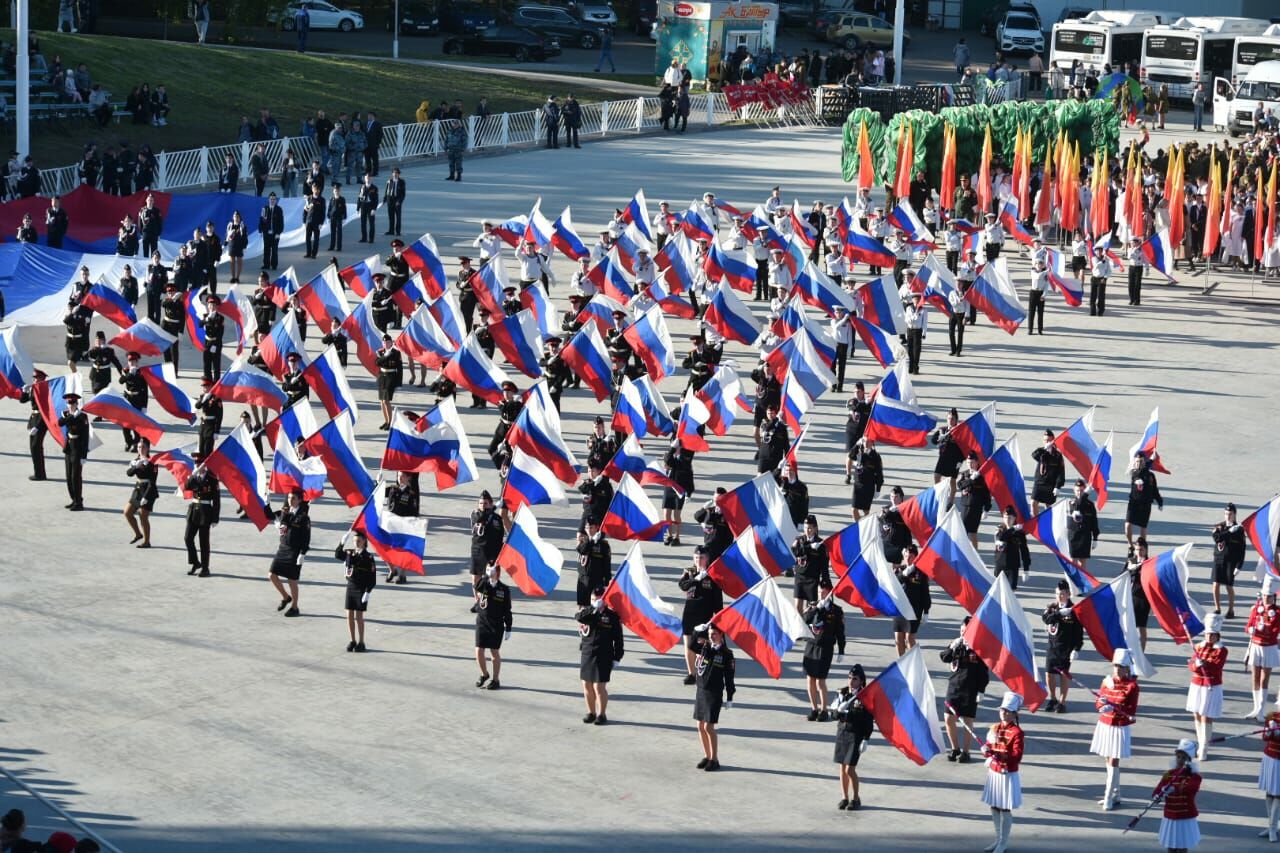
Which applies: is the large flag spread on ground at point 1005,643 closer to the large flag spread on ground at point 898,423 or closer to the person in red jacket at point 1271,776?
the person in red jacket at point 1271,776

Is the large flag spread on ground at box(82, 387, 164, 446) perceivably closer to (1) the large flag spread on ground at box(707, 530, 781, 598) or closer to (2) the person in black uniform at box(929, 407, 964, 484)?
(1) the large flag spread on ground at box(707, 530, 781, 598)

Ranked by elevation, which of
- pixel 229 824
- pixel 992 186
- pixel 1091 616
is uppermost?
pixel 992 186

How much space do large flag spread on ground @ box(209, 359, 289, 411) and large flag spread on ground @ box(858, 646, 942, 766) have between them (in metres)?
11.2

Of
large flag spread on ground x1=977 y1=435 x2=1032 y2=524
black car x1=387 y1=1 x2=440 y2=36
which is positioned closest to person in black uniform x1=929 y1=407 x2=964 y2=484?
large flag spread on ground x1=977 y1=435 x2=1032 y2=524

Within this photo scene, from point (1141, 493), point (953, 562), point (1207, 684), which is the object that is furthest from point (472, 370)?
point (1207, 684)

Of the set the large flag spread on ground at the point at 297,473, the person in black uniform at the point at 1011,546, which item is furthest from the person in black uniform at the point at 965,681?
the large flag spread on ground at the point at 297,473

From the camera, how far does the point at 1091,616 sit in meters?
18.8

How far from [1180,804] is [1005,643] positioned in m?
2.72

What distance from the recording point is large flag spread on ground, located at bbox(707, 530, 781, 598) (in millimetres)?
19953

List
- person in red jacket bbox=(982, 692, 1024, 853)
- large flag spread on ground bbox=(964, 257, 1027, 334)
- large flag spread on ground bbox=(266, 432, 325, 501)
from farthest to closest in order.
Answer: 1. large flag spread on ground bbox=(964, 257, 1027, 334)
2. large flag spread on ground bbox=(266, 432, 325, 501)
3. person in red jacket bbox=(982, 692, 1024, 853)

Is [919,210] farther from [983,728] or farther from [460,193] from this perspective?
[983,728]

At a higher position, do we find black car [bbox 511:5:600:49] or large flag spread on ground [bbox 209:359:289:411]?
black car [bbox 511:5:600:49]

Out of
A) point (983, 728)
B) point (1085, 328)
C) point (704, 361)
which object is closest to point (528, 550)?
point (983, 728)

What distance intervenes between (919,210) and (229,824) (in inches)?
1165
